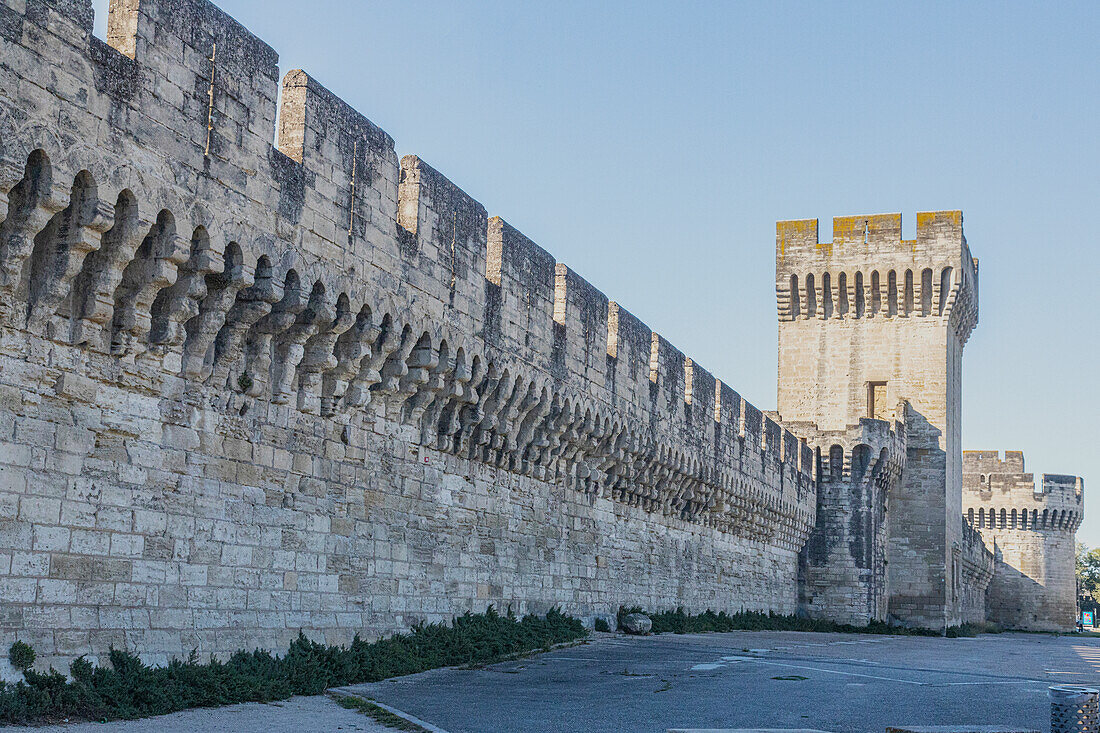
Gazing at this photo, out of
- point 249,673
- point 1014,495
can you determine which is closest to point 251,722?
point 249,673

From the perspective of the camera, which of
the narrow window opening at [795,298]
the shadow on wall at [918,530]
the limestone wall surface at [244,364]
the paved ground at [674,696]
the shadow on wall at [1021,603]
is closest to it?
the limestone wall surface at [244,364]

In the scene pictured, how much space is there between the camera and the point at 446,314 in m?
12.0

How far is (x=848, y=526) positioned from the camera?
27.7m

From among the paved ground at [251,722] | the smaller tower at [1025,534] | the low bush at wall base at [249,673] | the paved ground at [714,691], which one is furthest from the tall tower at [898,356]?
the paved ground at [251,722]

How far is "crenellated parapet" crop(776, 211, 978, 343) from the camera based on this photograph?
30094 millimetres

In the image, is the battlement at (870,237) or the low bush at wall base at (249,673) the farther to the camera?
the battlement at (870,237)

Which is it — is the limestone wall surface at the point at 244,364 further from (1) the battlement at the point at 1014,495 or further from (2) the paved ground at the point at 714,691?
(1) the battlement at the point at 1014,495

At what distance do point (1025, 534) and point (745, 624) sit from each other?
1084 inches

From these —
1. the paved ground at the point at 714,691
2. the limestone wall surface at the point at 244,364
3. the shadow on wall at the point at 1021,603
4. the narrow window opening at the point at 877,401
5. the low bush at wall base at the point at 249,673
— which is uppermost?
the narrow window opening at the point at 877,401

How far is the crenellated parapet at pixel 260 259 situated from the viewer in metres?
7.55

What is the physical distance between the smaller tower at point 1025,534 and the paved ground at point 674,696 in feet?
107

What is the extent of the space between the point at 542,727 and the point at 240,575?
8.95 ft

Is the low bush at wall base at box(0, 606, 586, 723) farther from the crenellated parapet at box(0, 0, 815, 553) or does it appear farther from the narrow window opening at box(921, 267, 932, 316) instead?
the narrow window opening at box(921, 267, 932, 316)

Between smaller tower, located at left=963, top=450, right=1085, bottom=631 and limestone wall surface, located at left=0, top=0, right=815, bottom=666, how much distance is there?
34.5 metres
